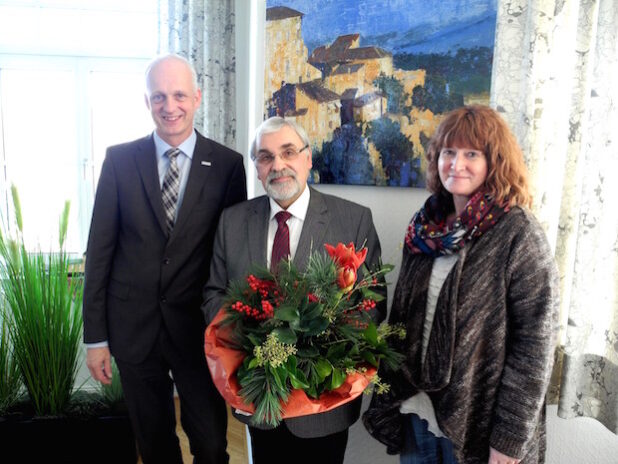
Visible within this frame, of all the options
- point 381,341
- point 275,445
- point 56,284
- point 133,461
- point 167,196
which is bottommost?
point 133,461

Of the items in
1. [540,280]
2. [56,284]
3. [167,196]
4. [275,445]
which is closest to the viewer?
[540,280]

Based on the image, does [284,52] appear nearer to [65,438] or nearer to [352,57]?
[352,57]

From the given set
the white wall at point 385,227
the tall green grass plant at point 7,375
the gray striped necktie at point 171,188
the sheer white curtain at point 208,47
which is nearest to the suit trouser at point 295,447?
the white wall at point 385,227

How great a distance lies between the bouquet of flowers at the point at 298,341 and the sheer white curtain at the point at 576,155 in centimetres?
75

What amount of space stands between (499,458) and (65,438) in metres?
2.11

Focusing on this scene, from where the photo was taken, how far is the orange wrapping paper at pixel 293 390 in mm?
1090

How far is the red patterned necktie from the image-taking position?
4.86 feet

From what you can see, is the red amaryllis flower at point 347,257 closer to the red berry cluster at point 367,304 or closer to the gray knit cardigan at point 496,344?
the red berry cluster at point 367,304

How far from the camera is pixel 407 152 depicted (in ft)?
6.03

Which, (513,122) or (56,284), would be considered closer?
(513,122)

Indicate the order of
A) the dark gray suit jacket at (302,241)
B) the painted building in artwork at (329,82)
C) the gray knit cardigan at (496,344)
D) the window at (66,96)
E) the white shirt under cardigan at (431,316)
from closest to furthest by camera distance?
the gray knit cardigan at (496,344)
the white shirt under cardigan at (431,316)
the dark gray suit jacket at (302,241)
the painted building in artwork at (329,82)
the window at (66,96)

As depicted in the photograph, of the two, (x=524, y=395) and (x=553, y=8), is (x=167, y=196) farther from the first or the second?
(x=553, y=8)

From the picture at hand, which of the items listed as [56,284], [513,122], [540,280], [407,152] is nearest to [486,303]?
[540,280]

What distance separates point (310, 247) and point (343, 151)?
68cm
